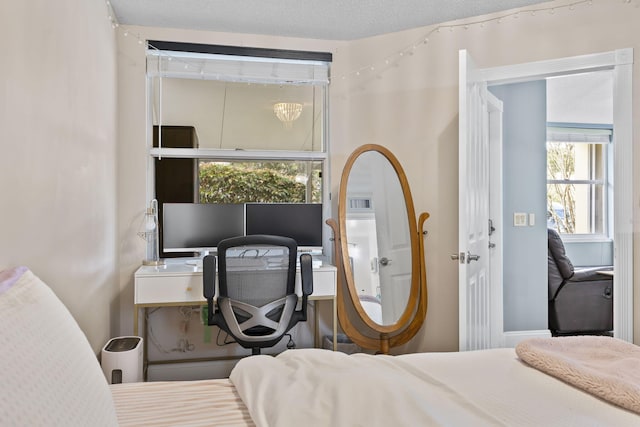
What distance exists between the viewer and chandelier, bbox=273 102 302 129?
11.6 ft

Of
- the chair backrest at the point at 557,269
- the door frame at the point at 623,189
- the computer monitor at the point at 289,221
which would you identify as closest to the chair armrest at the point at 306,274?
the computer monitor at the point at 289,221

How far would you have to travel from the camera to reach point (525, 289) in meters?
3.76

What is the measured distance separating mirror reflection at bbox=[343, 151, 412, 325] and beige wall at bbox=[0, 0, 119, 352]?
1.55m

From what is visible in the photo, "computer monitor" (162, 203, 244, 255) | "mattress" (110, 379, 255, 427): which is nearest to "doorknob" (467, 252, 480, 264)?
"computer monitor" (162, 203, 244, 255)

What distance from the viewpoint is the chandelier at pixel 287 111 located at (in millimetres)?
3543

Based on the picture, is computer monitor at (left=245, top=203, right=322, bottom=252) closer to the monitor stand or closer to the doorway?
the monitor stand

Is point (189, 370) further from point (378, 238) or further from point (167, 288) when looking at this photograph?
point (378, 238)

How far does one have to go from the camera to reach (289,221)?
10.8 ft

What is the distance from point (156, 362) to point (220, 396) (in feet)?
7.18

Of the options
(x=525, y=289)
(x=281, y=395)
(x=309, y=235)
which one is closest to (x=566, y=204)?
(x=525, y=289)

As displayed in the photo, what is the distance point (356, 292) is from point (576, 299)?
7.02 ft

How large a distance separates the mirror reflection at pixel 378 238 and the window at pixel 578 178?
11.0 feet

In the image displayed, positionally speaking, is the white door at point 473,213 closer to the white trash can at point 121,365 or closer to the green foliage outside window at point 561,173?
the white trash can at point 121,365

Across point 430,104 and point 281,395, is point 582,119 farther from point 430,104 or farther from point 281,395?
point 281,395
